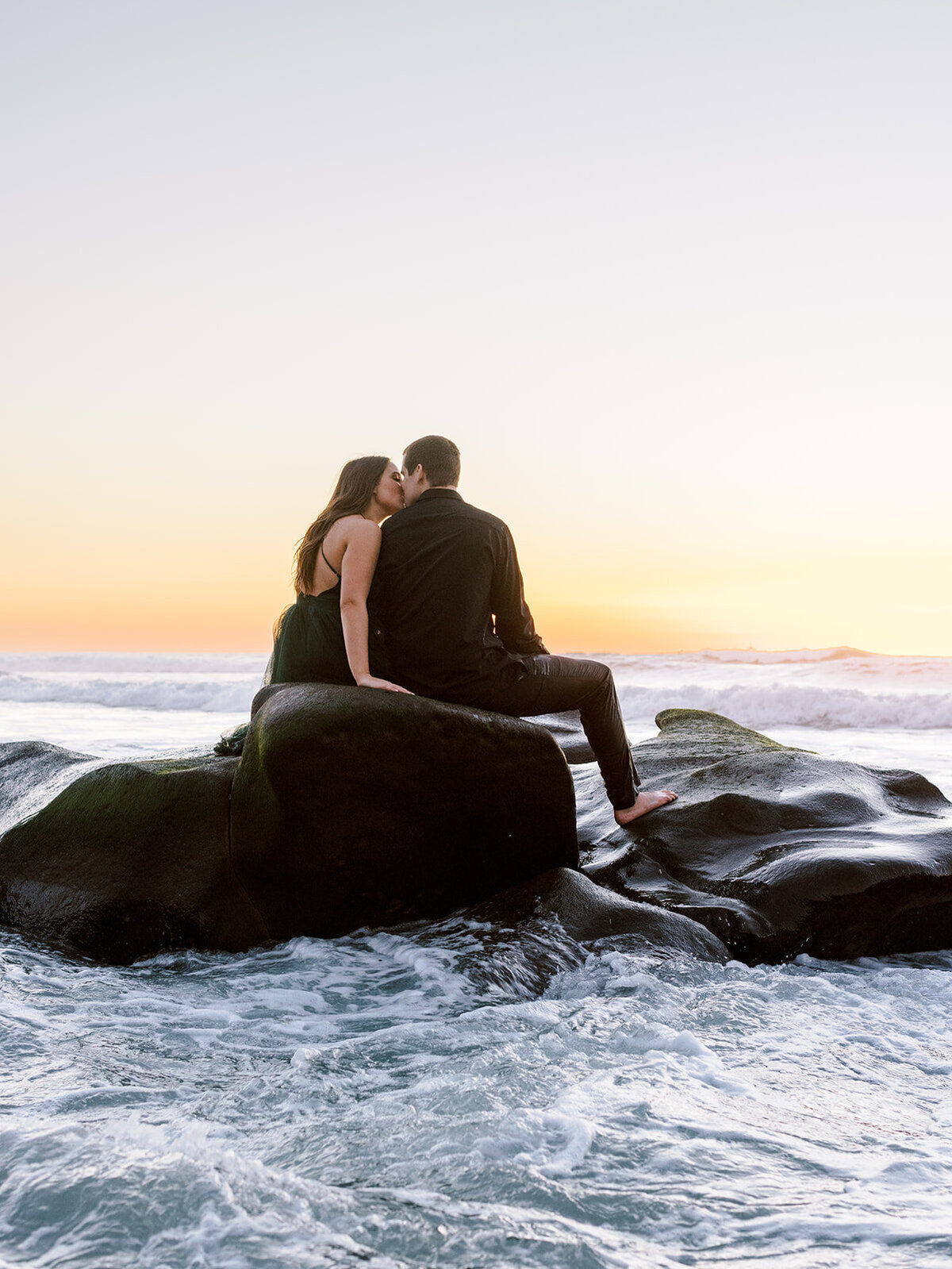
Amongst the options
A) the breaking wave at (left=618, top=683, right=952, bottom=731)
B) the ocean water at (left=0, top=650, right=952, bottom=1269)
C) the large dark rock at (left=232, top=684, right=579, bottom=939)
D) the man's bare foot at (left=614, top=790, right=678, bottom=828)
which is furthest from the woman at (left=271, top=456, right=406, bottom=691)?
the breaking wave at (left=618, top=683, right=952, bottom=731)

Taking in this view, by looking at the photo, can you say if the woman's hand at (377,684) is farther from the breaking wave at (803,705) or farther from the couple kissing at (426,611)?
the breaking wave at (803,705)

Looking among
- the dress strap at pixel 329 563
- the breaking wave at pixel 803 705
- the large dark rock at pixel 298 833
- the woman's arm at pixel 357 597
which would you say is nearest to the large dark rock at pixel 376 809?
the large dark rock at pixel 298 833

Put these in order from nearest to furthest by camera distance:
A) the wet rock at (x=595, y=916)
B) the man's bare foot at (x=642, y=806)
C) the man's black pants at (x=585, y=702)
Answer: the wet rock at (x=595, y=916) < the man's black pants at (x=585, y=702) < the man's bare foot at (x=642, y=806)

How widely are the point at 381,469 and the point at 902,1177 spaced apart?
4.00 m

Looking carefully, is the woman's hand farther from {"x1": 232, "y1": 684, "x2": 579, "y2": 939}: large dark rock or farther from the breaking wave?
the breaking wave

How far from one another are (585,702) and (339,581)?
59.0 inches

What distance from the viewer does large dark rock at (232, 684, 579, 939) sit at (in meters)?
4.28

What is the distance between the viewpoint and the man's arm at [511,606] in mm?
5008

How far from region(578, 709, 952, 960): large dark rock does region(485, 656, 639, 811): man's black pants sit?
0.93ft

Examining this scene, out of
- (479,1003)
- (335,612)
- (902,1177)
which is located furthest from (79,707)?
(902,1177)

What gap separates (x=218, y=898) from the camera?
4.32m

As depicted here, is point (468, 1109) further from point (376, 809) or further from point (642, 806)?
point (642, 806)

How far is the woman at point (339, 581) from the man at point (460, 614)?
6.0 inches

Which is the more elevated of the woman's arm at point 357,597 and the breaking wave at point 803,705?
the woman's arm at point 357,597
